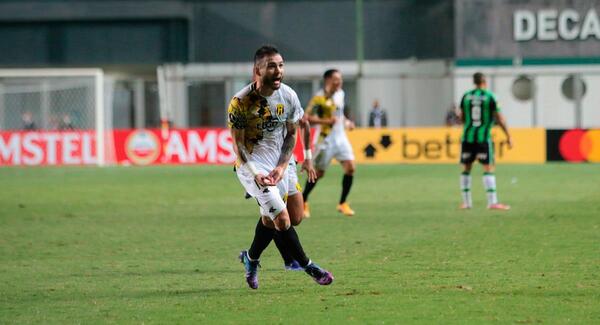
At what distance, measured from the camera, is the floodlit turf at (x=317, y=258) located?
386 inches

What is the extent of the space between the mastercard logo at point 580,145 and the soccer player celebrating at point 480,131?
15.2 meters

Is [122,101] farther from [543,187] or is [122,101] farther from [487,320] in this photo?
[487,320]

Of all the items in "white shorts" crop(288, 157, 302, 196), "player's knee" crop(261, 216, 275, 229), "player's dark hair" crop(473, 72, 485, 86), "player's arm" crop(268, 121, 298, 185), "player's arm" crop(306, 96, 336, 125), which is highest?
"player's dark hair" crop(473, 72, 485, 86)

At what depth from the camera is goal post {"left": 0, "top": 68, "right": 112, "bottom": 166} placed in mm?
38416

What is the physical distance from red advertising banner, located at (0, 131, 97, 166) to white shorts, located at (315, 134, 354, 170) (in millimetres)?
18732

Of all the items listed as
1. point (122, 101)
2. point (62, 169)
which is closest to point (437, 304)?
point (62, 169)

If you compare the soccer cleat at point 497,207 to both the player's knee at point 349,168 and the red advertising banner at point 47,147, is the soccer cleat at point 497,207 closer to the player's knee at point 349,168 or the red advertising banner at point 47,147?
the player's knee at point 349,168

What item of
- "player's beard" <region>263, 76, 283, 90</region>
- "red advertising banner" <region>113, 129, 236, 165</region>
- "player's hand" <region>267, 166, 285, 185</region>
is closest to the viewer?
"player's beard" <region>263, 76, 283, 90</region>

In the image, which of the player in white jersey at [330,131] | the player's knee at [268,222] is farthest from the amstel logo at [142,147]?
the player's knee at [268,222]

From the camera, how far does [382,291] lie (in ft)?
35.2

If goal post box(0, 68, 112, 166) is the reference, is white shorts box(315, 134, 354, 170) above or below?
below

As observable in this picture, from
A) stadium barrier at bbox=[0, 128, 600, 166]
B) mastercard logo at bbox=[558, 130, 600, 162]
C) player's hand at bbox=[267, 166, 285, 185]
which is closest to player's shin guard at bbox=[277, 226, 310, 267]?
player's hand at bbox=[267, 166, 285, 185]

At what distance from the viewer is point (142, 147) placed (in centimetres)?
3812

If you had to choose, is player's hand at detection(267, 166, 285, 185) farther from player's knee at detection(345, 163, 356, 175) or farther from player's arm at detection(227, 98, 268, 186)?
player's knee at detection(345, 163, 356, 175)
